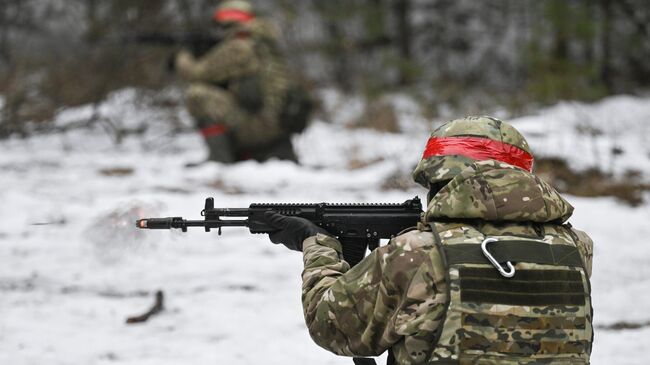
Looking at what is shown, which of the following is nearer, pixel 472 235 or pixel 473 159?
pixel 472 235

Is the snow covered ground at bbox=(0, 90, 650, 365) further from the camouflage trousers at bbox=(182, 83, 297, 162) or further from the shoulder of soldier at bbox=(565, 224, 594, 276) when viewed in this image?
the shoulder of soldier at bbox=(565, 224, 594, 276)

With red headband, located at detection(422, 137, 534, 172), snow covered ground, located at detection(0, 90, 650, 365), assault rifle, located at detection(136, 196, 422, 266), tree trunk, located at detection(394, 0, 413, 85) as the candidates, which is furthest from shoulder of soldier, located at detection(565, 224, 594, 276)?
tree trunk, located at detection(394, 0, 413, 85)

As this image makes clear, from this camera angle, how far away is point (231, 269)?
14.8 feet

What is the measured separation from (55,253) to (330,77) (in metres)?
13.4

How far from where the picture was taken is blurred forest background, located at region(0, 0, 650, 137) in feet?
28.8

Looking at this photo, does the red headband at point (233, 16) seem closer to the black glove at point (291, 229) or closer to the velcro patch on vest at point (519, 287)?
the black glove at point (291, 229)

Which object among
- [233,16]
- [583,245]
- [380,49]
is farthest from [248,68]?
[380,49]

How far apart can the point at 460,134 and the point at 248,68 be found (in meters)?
5.91

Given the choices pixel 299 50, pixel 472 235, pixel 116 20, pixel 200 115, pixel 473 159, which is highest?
pixel 299 50

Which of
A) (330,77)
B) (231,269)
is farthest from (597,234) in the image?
(330,77)

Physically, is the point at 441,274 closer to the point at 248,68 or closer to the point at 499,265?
the point at 499,265

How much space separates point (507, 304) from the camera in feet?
5.95

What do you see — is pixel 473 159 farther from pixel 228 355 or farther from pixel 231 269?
pixel 231 269

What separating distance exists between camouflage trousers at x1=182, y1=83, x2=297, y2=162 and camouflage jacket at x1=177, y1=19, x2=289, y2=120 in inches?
3.3
